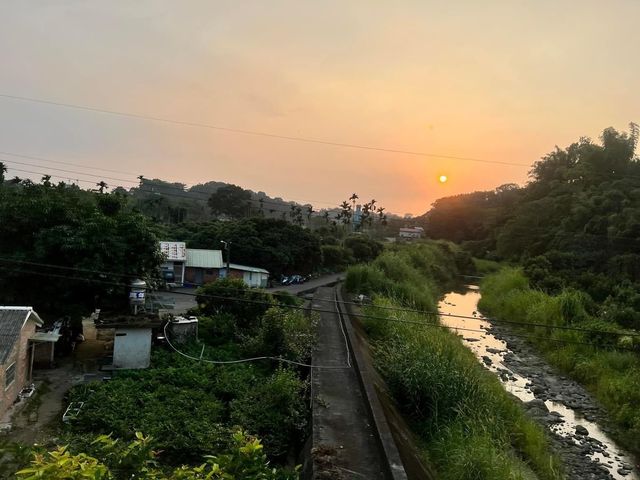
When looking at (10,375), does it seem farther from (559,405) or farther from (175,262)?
(175,262)

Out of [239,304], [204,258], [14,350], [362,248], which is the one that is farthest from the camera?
[362,248]

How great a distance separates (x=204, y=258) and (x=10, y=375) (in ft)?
89.5

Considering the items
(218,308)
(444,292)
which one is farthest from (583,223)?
(218,308)

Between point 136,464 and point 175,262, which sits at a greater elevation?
point 136,464

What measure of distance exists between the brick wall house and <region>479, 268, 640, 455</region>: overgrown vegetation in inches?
678

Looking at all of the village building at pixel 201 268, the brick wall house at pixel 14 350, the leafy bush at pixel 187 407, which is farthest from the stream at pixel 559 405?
the village building at pixel 201 268

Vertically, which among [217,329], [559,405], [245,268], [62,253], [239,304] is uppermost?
[62,253]

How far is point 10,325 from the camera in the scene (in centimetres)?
1371

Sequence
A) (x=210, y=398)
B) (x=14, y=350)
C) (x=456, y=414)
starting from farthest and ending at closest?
(x=14, y=350)
(x=210, y=398)
(x=456, y=414)

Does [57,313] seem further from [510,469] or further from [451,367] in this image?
[510,469]

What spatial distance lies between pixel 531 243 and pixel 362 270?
2928cm

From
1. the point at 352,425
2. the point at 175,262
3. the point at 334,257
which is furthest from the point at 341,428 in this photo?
the point at 334,257

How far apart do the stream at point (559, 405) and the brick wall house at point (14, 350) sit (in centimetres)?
1247

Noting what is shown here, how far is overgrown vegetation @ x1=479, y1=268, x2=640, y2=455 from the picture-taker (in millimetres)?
16219
